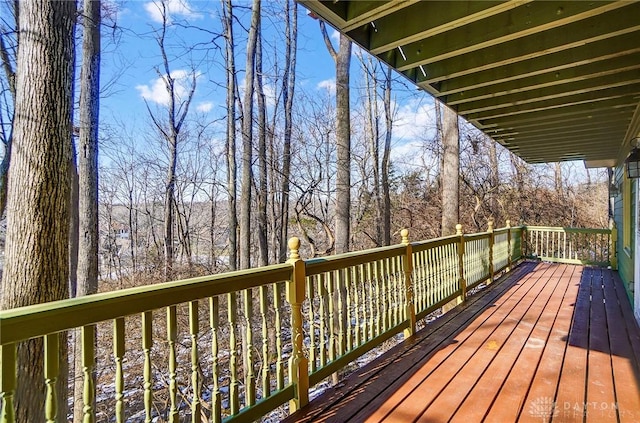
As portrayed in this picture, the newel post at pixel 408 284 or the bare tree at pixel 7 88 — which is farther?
the bare tree at pixel 7 88

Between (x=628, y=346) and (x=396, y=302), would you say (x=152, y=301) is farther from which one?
(x=628, y=346)

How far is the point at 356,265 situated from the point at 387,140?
10.9 metres

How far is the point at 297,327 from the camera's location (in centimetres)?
236

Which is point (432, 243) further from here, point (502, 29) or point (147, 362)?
point (147, 362)

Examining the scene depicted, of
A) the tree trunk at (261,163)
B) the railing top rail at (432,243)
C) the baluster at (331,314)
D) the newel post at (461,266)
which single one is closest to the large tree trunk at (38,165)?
the baluster at (331,314)

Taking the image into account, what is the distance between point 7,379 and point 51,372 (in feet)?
0.40

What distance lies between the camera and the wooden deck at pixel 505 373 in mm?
2199

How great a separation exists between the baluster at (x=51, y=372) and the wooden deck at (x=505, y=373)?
1317mm

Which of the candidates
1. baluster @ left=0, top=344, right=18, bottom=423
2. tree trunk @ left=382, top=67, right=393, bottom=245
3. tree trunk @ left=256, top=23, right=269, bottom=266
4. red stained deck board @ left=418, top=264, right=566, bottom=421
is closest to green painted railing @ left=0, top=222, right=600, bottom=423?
baluster @ left=0, top=344, right=18, bottom=423

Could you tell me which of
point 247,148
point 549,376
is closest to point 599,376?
point 549,376

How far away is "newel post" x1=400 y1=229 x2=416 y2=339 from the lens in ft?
11.9

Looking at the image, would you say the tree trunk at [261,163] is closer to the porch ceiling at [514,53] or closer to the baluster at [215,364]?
the porch ceiling at [514,53]

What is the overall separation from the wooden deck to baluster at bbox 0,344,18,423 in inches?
56.6

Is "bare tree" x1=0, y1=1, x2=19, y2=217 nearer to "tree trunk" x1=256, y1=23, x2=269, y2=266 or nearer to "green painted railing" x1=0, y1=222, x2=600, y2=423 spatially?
"green painted railing" x1=0, y1=222, x2=600, y2=423
